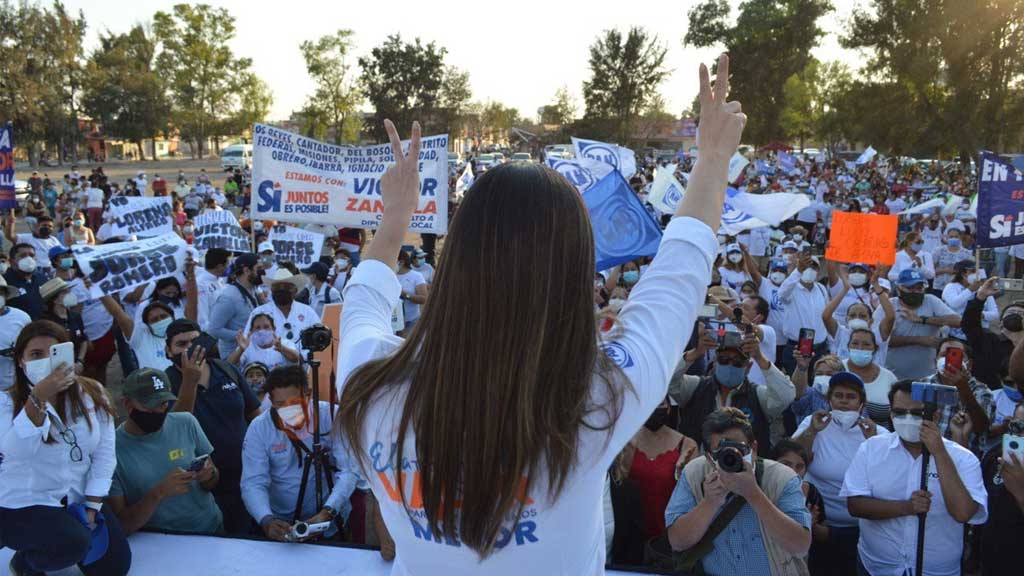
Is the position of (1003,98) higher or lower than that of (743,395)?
higher

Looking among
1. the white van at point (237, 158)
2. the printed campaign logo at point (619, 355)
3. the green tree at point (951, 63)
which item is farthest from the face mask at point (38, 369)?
the white van at point (237, 158)

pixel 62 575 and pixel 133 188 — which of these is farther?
pixel 133 188

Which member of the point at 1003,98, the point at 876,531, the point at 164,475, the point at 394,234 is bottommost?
the point at 876,531

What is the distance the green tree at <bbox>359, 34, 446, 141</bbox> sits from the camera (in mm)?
60500

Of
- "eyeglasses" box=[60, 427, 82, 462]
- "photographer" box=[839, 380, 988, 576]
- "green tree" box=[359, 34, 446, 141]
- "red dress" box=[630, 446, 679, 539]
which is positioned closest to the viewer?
"eyeglasses" box=[60, 427, 82, 462]

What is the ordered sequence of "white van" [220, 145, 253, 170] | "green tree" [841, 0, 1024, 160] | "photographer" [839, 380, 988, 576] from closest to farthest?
1. "photographer" [839, 380, 988, 576]
2. "green tree" [841, 0, 1024, 160]
3. "white van" [220, 145, 253, 170]

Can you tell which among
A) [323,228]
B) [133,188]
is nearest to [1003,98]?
[323,228]

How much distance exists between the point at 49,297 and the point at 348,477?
5.22 m

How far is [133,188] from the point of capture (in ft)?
75.7

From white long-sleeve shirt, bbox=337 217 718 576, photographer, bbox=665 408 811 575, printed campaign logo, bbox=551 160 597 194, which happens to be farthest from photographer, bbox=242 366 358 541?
printed campaign logo, bbox=551 160 597 194

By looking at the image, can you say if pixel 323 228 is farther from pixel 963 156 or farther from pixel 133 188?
pixel 963 156

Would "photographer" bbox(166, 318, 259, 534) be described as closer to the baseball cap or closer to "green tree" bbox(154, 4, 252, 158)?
the baseball cap

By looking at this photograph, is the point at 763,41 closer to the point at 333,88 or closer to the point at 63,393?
the point at 333,88

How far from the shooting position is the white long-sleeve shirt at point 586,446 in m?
1.28
